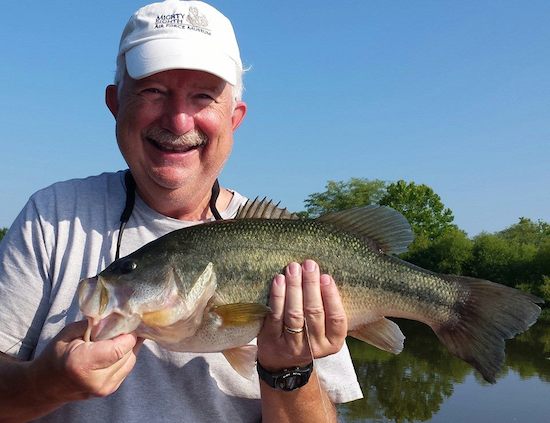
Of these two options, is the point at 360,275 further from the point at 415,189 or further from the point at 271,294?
the point at 415,189

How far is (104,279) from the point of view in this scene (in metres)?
2.66

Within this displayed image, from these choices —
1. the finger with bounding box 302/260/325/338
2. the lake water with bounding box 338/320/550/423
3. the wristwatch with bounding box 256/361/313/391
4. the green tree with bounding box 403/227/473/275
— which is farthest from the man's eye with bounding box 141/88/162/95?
the green tree with bounding box 403/227/473/275

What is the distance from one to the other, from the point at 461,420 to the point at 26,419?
63.8ft

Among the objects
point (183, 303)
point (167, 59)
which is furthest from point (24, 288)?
point (167, 59)

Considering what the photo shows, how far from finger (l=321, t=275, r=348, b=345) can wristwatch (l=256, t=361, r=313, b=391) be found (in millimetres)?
248

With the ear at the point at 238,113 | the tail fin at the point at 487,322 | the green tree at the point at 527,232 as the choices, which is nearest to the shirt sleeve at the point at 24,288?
the ear at the point at 238,113

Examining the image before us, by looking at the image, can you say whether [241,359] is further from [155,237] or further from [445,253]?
[445,253]

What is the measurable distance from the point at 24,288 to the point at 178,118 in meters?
1.16

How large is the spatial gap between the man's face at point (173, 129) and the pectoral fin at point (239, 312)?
0.75 m

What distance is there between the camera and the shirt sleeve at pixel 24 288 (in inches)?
117

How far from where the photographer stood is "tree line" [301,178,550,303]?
156 feet

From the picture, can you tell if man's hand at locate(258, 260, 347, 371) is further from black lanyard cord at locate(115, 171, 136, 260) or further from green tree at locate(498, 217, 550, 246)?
green tree at locate(498, 217, 550, 246)

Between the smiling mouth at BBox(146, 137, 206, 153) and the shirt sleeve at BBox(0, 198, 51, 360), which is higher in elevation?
the smiling mouth at BBox(146, 137, 206, 153)

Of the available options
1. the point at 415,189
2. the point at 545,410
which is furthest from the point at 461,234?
the point at 545,410
